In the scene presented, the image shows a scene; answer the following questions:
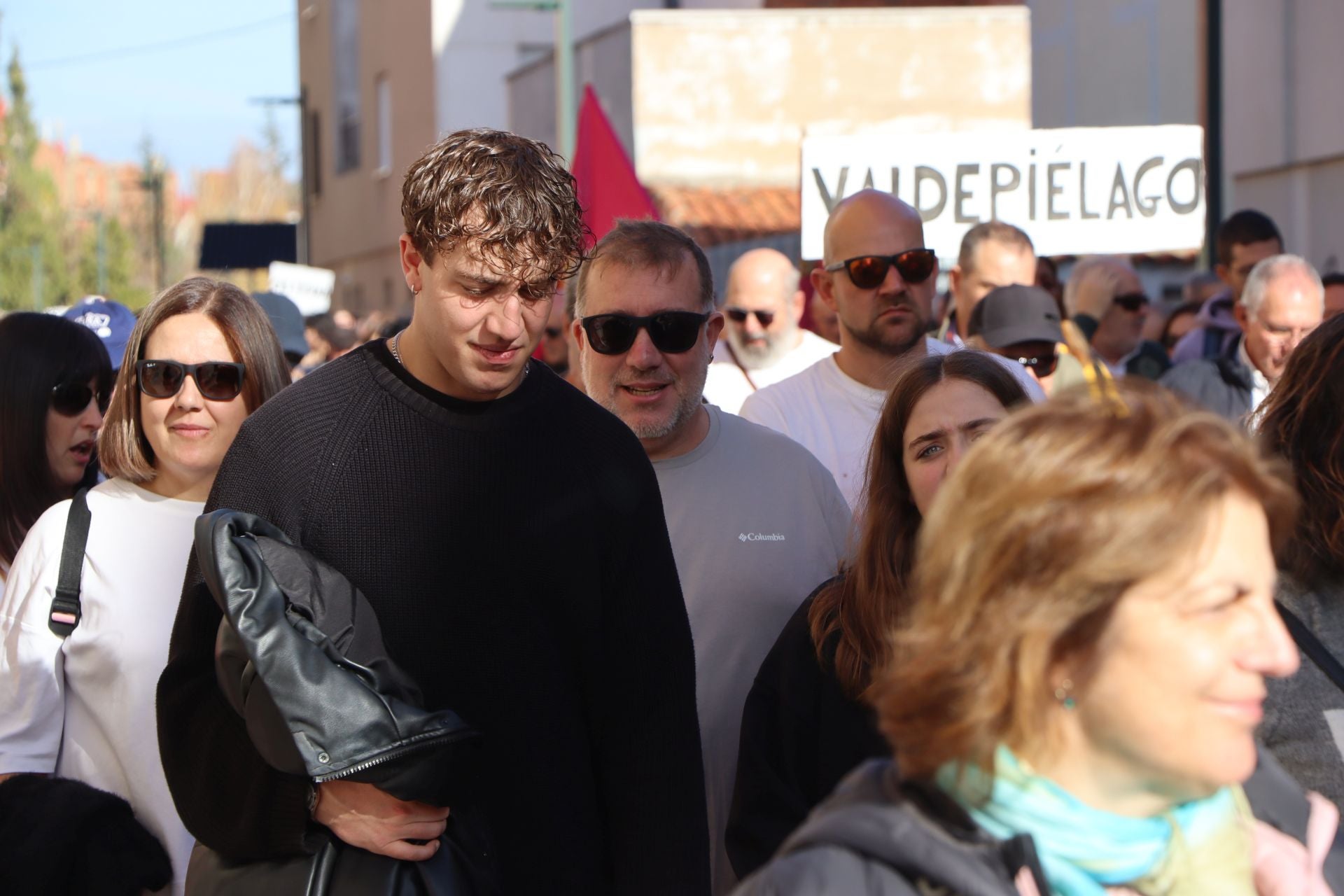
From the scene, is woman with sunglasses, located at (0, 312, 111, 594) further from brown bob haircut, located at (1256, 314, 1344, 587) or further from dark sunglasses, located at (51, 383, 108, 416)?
brown bob haircut, located at (1256, 314, 1344, 587)

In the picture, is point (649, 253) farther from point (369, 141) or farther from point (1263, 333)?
point (369, 141)

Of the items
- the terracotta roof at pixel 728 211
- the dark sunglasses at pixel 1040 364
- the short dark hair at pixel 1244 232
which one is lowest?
the dark sunglasses at pixel 1040 364

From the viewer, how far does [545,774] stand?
2.91 meters

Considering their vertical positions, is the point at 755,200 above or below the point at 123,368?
above

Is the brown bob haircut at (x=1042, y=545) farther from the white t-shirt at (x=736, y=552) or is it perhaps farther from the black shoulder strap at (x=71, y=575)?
the black shoulder strap at (x=71, y=575)

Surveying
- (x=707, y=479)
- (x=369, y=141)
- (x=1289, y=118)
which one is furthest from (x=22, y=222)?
(x=707, y=479)

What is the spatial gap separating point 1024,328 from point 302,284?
449 inches

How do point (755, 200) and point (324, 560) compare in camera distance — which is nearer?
point (324, 560)

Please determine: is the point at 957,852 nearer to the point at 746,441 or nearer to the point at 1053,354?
the point at 746,441

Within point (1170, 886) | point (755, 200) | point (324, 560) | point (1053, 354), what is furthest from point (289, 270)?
point (1170, 886)

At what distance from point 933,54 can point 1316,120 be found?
4.10 metres

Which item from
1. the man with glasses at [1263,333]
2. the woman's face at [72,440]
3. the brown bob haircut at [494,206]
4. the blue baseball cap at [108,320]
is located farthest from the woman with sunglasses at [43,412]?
the man with glasses at [1263,333]

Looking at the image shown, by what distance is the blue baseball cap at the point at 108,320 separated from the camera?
20.3ft

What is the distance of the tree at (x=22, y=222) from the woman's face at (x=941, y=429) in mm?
54153
